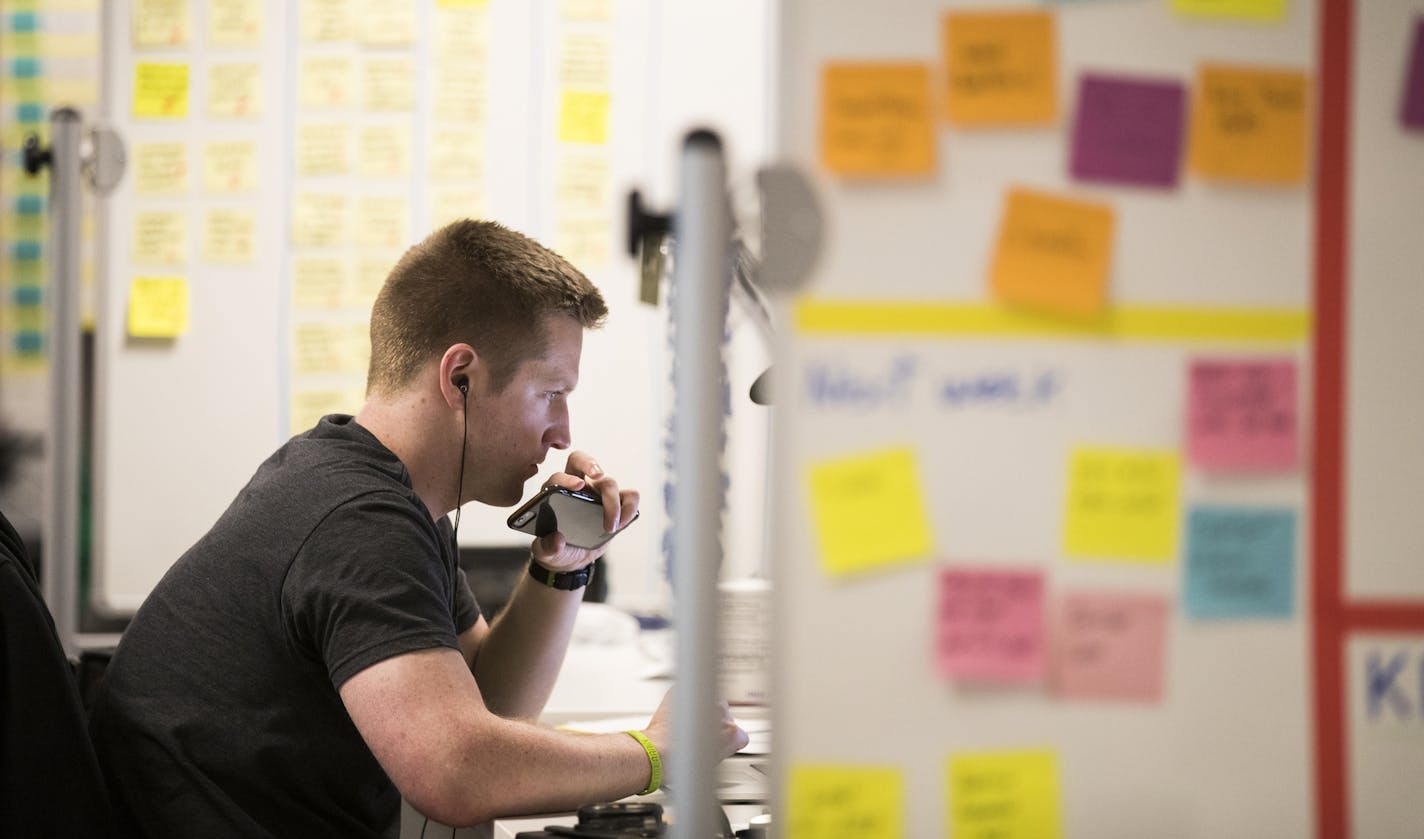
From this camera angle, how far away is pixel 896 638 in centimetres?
86

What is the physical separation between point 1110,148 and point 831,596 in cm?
33

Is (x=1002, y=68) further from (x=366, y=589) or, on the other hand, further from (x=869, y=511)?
(x=366, y=589)

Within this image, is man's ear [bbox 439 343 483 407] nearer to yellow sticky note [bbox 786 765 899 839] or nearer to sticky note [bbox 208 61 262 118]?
yellow sticky note [bbox 786 765 899 839]

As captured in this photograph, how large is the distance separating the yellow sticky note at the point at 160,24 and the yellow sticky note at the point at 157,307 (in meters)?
0.47

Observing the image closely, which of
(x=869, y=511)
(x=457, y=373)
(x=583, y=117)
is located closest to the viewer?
(x=869, y=511)

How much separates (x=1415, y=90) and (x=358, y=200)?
88.3 inches

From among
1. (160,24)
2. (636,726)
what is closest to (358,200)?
(160,24)

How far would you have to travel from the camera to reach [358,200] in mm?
2783

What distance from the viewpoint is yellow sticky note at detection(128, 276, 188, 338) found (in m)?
2.73

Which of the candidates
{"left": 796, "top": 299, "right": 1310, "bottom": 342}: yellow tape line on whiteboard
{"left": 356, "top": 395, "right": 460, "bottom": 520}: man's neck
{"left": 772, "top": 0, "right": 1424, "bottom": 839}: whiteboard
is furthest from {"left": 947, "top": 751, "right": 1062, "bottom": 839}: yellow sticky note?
{"left": 356, "top": 395, "right": 460, "bottom": 520}: man's neck

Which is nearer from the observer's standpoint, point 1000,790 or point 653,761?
point 1000,790

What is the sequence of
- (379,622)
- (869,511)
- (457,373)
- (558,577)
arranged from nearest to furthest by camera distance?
(869,511) < (379,622) < (457,373) < (558,577)

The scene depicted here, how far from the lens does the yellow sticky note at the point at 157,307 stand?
2730mm

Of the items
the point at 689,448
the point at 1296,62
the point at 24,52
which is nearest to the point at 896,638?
the point at 689,448
